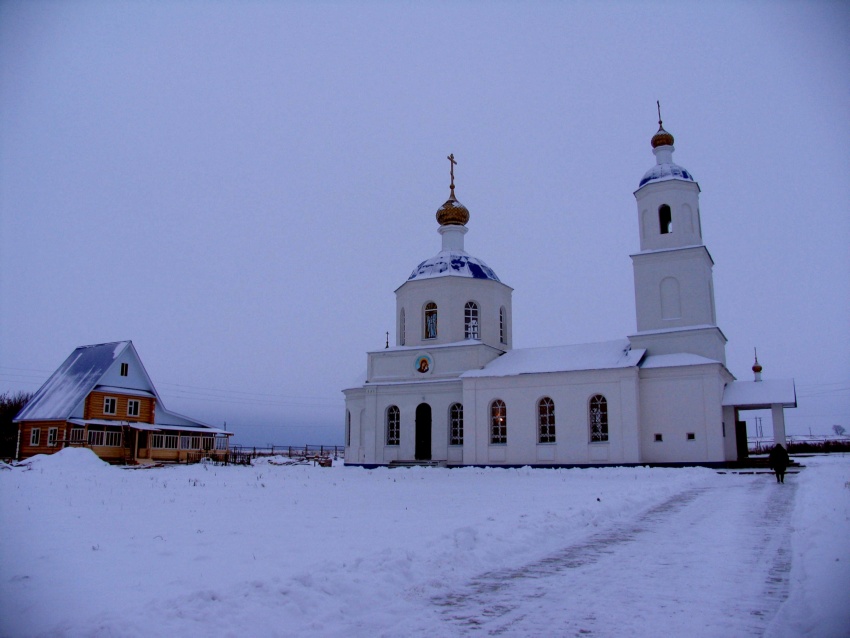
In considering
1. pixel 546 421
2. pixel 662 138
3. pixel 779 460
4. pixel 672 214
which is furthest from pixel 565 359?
pixel 779 460

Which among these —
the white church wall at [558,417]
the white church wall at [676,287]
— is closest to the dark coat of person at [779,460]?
the white church wall at [558,417]

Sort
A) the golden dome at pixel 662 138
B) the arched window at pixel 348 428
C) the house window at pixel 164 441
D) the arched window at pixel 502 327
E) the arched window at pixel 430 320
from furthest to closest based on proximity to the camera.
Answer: the house window at pixel 164 441 < the arched window at pixel 348 428 < the arched window at pixel 502 327 < the arched window at pixel 430 320 < the golden dome at pixel 662 138

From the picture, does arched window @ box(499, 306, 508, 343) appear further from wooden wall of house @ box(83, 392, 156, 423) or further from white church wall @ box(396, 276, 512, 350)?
wooden wall of house @ box(83, 392, 156, 423)

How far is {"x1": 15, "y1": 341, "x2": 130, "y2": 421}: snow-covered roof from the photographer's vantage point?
34719 mm

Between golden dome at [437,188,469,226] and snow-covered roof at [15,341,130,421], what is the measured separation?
18924mm

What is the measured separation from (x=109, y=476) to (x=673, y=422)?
2010 cm

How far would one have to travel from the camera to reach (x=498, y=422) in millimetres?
29391

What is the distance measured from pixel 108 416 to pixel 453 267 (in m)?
20.1

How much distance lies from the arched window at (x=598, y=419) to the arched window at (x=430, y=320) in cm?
856

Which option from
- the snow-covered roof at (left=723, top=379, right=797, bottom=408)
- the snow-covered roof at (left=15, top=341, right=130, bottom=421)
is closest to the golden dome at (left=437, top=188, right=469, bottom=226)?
the snow-covered roof at (left=723, top=379, right=797, bottom=408)

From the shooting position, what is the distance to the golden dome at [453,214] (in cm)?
3462

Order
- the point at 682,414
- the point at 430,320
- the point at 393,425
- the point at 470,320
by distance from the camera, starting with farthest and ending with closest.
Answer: the point at 430,320
the point at 393,425
the point at 470,320
the point at 682,414

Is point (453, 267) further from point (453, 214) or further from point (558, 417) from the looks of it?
point (558, 417)

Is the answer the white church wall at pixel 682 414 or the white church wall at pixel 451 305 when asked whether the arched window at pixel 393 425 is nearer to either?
the white church wall at pixel 451 305
